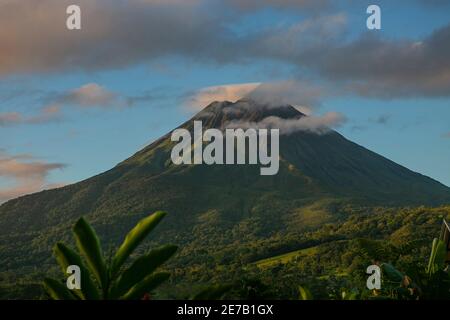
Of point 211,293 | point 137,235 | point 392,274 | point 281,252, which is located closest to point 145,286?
point 137,235

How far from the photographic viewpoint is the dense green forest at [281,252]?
105 feet

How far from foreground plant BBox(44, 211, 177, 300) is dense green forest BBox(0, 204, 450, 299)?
99 centimetres

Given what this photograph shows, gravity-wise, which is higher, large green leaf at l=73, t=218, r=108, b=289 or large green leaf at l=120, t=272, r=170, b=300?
large green leaf at l=73, t=218, r=108, b=289

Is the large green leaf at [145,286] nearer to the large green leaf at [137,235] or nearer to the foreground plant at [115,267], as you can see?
the foreground plant at [115,267]

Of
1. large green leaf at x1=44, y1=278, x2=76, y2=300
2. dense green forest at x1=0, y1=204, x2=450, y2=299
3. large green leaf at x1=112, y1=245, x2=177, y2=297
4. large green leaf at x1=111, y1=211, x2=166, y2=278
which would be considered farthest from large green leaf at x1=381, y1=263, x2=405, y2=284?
large green leaf at x1=44, y1=278, x2=76, y2=300

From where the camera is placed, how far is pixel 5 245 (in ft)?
520

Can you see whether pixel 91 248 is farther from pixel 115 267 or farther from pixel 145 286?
pixel 145 286

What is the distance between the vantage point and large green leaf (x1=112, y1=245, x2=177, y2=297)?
20.9ft

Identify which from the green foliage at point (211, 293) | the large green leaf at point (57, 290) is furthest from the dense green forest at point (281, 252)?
the green foliage at point (211, 293)

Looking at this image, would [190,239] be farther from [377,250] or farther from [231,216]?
[377,250]

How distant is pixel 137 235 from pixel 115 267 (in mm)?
478

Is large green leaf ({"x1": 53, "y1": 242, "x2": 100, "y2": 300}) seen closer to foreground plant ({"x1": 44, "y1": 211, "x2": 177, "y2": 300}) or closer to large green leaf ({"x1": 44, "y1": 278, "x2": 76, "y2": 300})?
foreground plant ({"x1": 44, "y1": 211, "x2": 177, "y2": 300})
